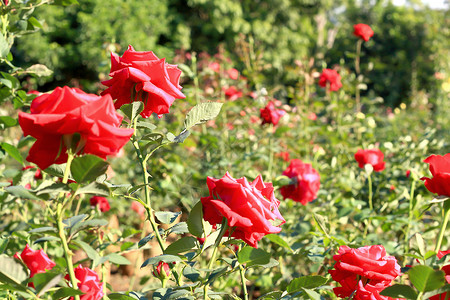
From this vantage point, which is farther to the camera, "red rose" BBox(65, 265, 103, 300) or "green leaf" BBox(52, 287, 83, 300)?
"red rose" BBox(65, 265, 103, 300)

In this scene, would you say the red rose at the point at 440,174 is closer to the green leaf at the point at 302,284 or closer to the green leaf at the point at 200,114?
the green leaf at the point at 302,284

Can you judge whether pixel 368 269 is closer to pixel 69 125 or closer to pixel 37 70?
pixel 69 125

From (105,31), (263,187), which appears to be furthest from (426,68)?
(263,187)

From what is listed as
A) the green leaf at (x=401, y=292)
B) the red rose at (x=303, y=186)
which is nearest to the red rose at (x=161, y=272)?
the green leaf at (x=401, y=292)

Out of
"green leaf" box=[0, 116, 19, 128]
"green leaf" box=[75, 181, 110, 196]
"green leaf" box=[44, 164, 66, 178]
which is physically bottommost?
"green leaf" box=[0, 116, 19, 128]

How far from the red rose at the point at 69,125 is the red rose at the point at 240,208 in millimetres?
154

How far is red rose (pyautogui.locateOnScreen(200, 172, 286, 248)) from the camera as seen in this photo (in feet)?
1.87

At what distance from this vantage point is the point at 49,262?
0.80 meters

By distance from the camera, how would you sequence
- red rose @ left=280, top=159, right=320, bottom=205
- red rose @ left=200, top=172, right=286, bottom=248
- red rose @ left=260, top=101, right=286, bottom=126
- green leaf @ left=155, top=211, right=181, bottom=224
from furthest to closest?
1. red rose @ left=260, top=101, right=286, bottom=126
2. red rose @ left=280, top=159, right=320, bottom=205
3. green leaf @ left=155, top=211, right=181, bottom=224
4. red rose @ left=200, top=172, right=286, bottom=248

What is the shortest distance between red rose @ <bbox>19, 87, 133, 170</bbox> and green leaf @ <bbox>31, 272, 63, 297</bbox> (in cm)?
12

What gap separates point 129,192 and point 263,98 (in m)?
1.43

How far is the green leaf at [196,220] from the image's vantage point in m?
0.61

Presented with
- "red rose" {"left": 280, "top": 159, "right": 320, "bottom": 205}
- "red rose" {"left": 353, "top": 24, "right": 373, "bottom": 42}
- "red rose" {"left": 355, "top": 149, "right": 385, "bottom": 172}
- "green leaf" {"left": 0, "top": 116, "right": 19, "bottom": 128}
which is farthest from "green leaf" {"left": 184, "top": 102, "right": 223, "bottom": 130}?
"red rose" {"left": 353, "top": 24, "right": 373, "bottom": 42}

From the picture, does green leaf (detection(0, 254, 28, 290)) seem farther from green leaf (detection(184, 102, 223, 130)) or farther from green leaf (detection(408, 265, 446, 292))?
green leaf (detection(408, 265, 446, 292))
